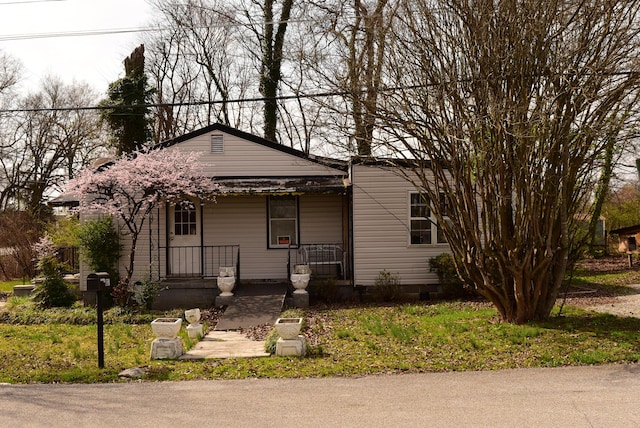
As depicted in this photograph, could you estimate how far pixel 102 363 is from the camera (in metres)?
8.73

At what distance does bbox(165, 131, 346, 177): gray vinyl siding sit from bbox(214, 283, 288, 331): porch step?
339cm

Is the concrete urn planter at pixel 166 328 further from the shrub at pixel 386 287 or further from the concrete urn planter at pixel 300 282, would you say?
the shrub at pixel 386 287

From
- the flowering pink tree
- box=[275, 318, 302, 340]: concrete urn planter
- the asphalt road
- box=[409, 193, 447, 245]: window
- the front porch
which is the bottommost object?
the asphalt road

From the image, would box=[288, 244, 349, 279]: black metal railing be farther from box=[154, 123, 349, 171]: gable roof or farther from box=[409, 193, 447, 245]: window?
box=[154, 123, 349, 171]: gable roof

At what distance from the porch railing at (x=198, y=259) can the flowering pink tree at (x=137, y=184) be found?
1772 millimetres

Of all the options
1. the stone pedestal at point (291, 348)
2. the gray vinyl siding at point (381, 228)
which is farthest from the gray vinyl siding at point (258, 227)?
the stone pedestal at point (291, 348)

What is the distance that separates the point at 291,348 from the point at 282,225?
8.37 m

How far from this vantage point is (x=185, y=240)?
17141mm

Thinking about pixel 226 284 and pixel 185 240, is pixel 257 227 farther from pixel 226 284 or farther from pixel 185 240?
pixel 226 284

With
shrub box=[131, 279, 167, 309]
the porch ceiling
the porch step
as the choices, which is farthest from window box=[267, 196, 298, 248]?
shrub box=[131, 279, 167, 309]

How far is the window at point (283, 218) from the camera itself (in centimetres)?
1733

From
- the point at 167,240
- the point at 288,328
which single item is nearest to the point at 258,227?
the point at 167,240

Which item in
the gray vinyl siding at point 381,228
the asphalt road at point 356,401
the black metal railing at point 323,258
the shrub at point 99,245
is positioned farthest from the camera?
the black metal railing at point 323,258

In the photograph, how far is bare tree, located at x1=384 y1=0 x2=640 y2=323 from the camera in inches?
368
